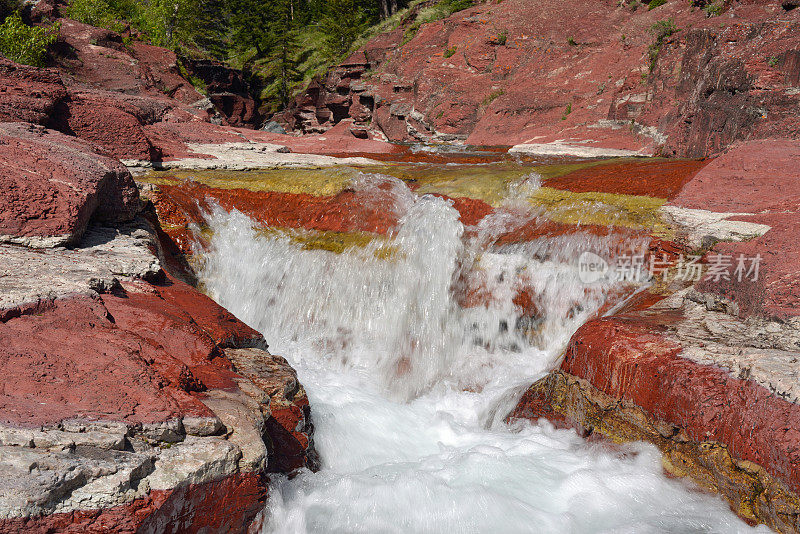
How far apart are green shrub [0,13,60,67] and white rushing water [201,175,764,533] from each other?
10.8 m

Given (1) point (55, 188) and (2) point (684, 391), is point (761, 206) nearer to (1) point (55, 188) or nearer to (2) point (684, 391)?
(2) point (684, 391)

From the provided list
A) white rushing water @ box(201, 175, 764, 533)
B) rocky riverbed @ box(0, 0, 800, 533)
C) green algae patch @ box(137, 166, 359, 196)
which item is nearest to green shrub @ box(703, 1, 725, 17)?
rocky riverbed @ box(0, 0, 800, 533)

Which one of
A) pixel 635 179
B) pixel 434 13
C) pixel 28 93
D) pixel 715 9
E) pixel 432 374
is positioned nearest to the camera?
pixel 432 374

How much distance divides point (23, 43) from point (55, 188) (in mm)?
13315

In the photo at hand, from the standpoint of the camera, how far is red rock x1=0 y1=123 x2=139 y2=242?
3990mm

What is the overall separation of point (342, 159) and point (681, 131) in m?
6.20

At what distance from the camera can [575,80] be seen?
52.6 feet

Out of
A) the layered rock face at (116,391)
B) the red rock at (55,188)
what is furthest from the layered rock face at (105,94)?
the layered rock face at (116,391)

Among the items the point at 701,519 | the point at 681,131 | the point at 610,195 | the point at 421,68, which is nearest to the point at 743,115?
the point at 681,131

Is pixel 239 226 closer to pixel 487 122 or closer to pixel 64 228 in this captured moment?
pixel 64 228

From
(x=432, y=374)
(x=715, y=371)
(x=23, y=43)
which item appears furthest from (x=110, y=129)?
(x=715, y=371)

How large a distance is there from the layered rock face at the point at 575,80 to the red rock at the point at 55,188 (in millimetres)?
8223

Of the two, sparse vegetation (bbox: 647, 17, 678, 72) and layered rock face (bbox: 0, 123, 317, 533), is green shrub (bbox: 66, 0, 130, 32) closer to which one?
sparse vegetation (bbox: 647, 17, 678, 72)

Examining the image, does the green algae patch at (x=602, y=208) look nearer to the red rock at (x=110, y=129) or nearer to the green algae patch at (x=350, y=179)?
the green algae patch at (x=350, y=179)
